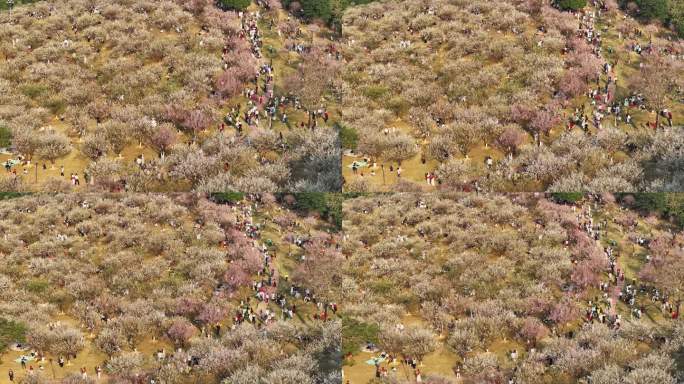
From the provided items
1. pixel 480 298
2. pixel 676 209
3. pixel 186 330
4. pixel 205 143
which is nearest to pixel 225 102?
pixel 205 143

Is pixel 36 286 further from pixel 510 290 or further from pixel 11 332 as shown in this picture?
pixel 510 290

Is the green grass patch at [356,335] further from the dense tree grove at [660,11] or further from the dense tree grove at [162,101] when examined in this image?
the dense tree grove at [660,11]

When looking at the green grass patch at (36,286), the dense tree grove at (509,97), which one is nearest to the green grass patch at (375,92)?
the dense tree grove at (509,97)

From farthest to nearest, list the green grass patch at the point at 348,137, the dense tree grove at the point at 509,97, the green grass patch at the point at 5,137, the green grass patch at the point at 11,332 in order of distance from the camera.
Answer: the green grass patch at the point at 5,137 → the green grass patch at the point at 348,137 → the dense tree grove at the point at 509,97 → the green grass patch at the point at 11,332

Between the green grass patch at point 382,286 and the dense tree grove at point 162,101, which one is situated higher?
the dense tree grove at point 162,101

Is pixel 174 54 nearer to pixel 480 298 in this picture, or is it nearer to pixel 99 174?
pixel 99 174

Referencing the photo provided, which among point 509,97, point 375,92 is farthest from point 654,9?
point 375,92

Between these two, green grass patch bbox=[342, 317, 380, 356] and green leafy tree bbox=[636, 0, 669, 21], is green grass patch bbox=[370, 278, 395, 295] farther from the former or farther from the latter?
green leafy tree bbox=[636, 0, 669, 21]
